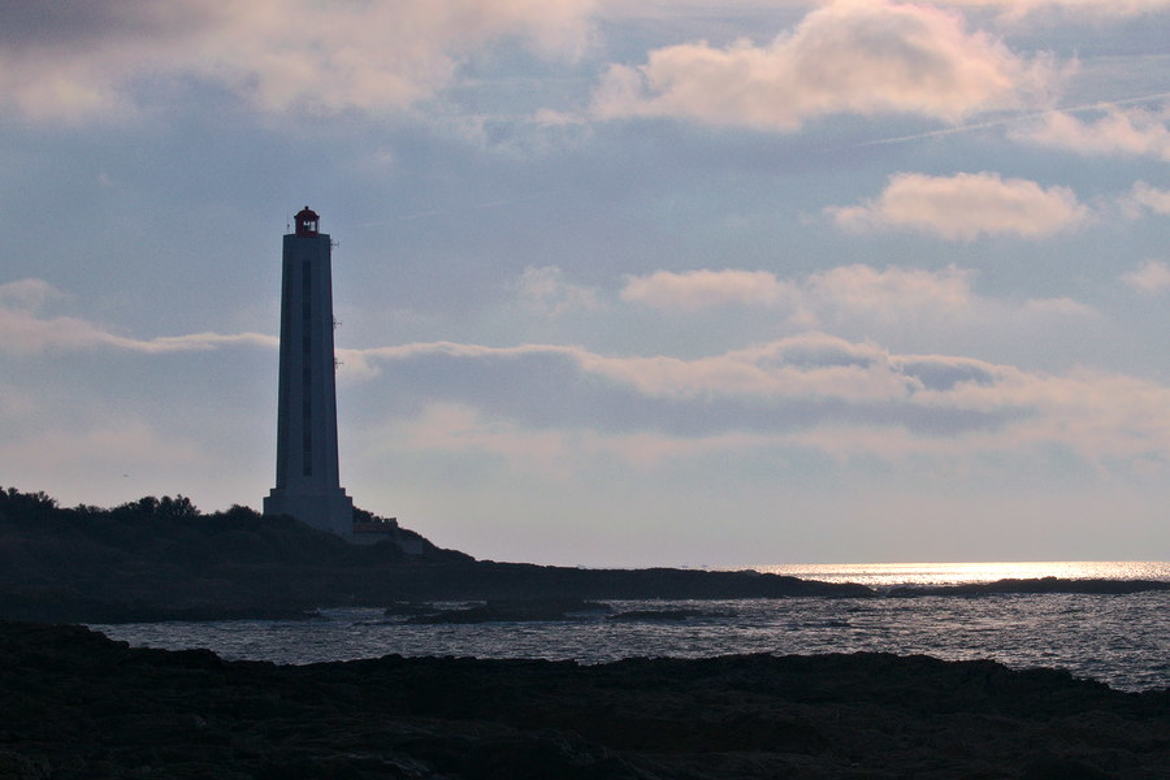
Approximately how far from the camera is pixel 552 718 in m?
23.6

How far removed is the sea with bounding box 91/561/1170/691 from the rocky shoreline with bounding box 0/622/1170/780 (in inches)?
474

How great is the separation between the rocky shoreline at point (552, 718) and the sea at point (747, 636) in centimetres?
1205

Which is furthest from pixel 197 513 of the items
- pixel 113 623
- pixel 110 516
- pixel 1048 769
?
pixel 1048 769

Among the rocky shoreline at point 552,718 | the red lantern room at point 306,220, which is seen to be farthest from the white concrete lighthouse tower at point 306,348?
the rocky shoreline at point 552,718

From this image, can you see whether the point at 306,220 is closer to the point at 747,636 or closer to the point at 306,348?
the point at 306,348

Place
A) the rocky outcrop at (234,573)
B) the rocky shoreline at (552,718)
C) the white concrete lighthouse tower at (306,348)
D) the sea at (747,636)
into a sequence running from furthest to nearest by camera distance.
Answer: the white concrete lighthouse tower at (306,348) < the rocky outcrop at (234,573) < the sea at (747,636) < the rocky shoreline at (552,718)

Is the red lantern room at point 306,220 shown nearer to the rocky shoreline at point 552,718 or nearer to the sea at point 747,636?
the sea at point 747,636

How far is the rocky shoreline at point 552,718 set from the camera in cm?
1745

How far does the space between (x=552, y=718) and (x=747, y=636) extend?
112 ft

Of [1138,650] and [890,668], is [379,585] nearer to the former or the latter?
[1138,650]

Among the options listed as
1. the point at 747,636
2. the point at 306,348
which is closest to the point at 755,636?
the point at 747,636

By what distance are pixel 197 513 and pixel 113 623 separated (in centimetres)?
3371

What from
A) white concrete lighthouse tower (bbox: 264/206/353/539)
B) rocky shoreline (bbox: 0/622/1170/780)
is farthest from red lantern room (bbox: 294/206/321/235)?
rocky shoreline (bbox: 0/622/1170/780)

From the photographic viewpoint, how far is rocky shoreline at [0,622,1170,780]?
17.5 m
